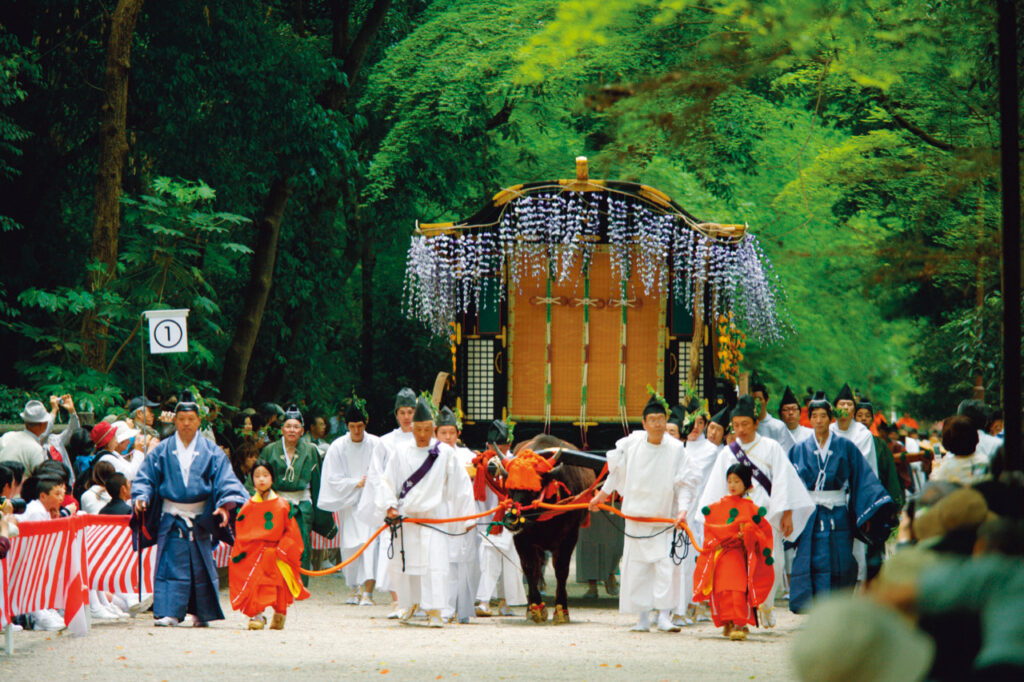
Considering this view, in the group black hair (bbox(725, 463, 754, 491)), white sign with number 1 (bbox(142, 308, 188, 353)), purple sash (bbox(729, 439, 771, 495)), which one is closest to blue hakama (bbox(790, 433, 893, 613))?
purple sash (bbox(729, 439, 771, 495))

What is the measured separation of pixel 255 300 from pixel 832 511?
12.9 meters

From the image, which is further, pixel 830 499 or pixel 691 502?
pixel 691 502

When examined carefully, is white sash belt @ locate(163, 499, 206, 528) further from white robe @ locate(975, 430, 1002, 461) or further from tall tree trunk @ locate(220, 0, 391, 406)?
tall tree trunk @ locate(220, 0, 391, 406)

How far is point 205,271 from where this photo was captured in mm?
20750

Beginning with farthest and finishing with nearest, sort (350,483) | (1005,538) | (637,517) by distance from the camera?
(350,483) → (637,517) → (1005,538)

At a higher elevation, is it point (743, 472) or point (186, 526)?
point (743, 472)

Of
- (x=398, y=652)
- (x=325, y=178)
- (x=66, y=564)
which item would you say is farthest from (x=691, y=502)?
(x=325, y=178)

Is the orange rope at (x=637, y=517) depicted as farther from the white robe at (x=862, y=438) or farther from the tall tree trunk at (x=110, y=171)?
the tall tree trunk at (x=110, y=171)

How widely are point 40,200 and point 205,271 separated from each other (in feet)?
8.57

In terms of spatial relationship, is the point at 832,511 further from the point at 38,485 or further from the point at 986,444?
the point at 38,485

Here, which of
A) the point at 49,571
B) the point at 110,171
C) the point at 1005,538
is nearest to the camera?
the point at 1005,538

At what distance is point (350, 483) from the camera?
14297mm

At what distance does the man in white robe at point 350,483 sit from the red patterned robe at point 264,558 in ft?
8.23

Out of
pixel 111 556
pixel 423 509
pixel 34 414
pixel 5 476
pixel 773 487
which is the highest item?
pixel 34 414
